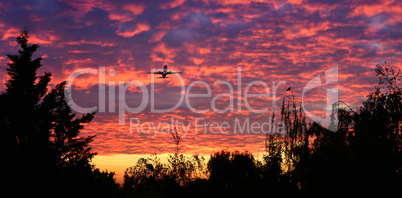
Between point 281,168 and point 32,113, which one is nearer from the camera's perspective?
point 281,168

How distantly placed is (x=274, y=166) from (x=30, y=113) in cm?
3424

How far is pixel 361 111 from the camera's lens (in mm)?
23656

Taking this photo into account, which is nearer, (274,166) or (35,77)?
(274,166)

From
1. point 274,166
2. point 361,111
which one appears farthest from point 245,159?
point 274,166

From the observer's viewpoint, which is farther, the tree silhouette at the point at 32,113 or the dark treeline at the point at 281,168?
the tree silhouette at the point at 32,113

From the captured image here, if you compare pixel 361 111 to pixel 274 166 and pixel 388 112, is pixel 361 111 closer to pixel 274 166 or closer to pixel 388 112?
pixel 388 112

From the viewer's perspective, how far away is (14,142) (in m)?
36.1

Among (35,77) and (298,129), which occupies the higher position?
(35,77)

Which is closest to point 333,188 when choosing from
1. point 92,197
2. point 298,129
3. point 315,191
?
point 315,191

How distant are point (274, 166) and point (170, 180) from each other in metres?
9.52

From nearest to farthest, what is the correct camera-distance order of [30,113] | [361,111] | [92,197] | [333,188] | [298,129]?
[92,197] < [333,188] < [298,129] < [361,111] < [30,113]

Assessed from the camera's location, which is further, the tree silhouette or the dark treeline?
the tree silhouette

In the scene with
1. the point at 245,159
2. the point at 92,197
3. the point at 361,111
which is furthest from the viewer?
the point at 245,159

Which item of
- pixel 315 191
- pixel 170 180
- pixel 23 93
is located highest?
pixel 23 93
